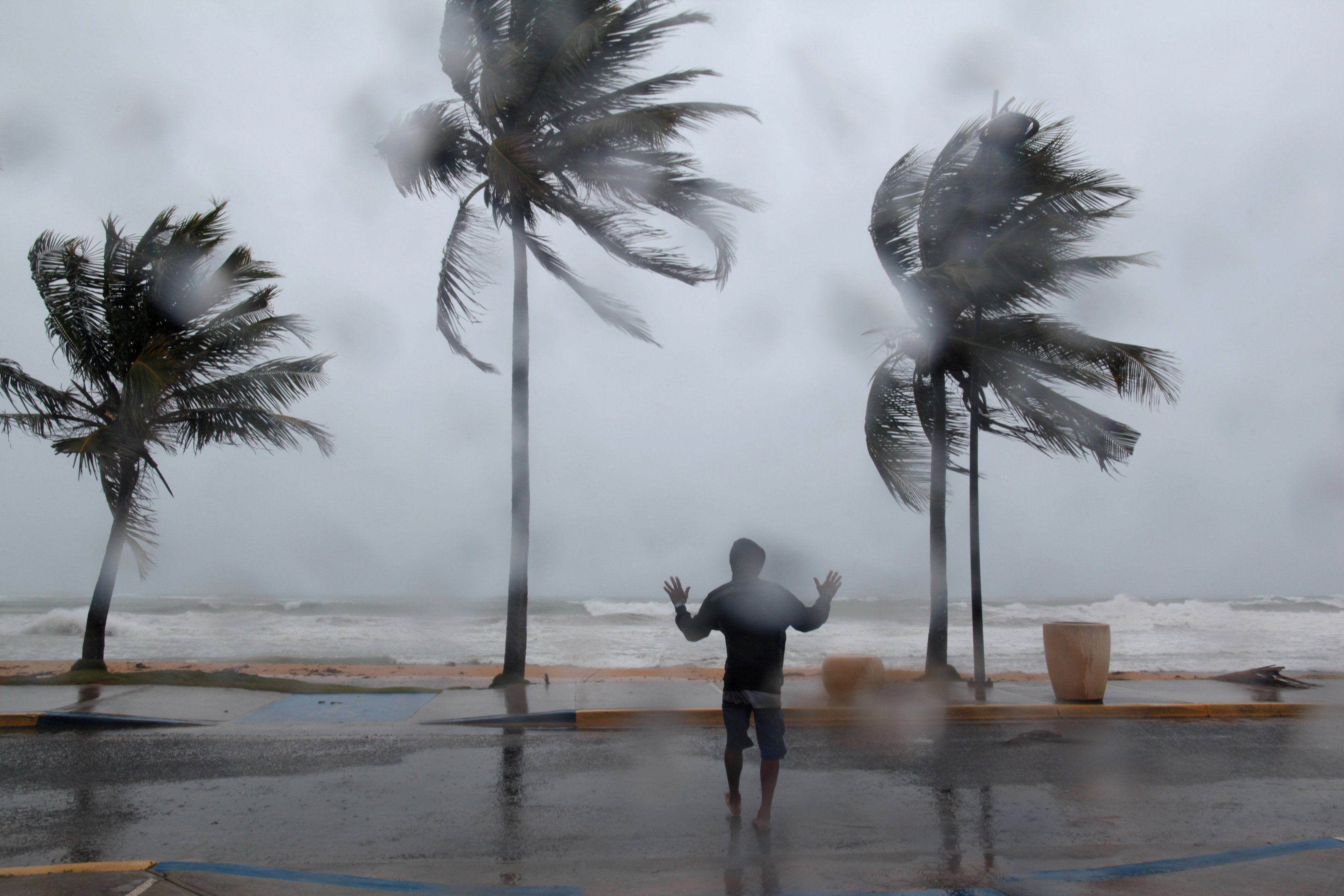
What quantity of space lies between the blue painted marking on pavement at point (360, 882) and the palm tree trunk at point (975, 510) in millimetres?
8472

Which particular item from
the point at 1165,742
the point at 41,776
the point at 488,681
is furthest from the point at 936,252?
the point at 41,776

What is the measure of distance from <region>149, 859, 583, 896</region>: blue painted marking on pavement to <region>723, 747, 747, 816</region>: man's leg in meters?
1.45

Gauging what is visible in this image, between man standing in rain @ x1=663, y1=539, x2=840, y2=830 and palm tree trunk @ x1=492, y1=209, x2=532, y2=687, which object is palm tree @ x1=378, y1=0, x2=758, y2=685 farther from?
man standing in rain @ x1=663, y1=539, x2=840, y2=830

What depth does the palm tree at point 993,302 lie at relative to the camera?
11.5 m

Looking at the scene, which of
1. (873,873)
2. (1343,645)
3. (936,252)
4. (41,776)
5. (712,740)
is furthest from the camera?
(1343,645)

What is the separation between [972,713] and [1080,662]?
60.7 inches

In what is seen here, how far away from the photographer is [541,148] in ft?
39.6

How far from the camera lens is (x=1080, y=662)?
33.6 ft

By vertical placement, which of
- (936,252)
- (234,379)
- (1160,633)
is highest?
(936,252)

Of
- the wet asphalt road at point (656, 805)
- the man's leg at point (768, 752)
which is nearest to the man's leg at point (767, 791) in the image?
the man's leg at point (768, 752)

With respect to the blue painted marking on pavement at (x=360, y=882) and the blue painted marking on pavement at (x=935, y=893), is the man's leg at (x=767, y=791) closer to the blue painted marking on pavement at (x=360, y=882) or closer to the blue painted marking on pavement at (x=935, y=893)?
the blue painted marking on pavement at (x=935, y=893)

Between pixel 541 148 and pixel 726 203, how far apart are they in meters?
2.52

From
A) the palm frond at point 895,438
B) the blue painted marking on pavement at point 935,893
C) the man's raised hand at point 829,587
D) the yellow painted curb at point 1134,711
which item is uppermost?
the palm frond at point 895,438

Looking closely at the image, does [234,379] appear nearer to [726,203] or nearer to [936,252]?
[726,203]
